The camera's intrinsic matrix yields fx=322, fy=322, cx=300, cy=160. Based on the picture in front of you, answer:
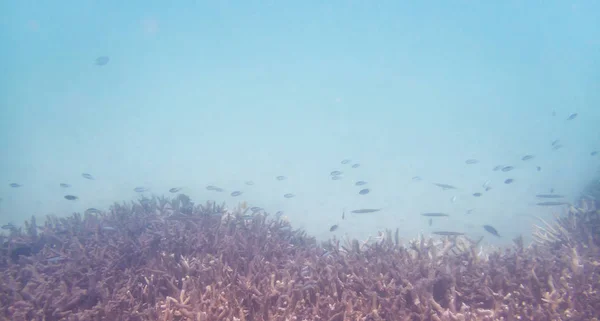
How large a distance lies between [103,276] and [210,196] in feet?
66.4

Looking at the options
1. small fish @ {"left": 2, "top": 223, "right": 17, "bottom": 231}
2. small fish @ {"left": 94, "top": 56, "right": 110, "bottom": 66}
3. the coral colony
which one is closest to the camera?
the coral colony

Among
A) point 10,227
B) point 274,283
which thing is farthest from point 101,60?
point 274,283

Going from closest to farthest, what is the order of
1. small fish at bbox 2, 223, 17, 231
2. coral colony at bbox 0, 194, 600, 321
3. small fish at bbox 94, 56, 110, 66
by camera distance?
coral colony at bbox 0, 194, 600, 321, small fish at bbox 2, 223, 17, 231, small fish at bbox 94, 56, 110, 66

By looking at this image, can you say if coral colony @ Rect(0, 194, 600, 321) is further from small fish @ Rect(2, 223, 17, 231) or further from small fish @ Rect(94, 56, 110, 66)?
small fish @ Rect(94, 56, 110, 66)

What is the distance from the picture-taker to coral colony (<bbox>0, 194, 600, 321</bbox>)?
13.0 ft

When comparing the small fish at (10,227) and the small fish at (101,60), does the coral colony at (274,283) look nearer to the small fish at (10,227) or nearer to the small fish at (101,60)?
the small fish at (10,227)

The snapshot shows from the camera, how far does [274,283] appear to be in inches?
176

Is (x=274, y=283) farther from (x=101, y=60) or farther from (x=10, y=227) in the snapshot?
(x=101, y=60)

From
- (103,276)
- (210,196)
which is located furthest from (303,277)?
(210,196)

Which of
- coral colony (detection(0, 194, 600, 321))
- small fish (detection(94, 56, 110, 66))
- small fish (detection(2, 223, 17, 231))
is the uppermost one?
small fish (detection(94, 56, 110, 66))

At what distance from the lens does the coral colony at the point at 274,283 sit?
155 inches

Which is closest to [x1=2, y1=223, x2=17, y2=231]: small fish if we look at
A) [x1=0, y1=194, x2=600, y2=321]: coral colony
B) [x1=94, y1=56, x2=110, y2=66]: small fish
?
[x1=0, y1=194, x2=600, y2=321]: coral colony

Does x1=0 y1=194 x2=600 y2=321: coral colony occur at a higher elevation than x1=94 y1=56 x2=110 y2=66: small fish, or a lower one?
lower

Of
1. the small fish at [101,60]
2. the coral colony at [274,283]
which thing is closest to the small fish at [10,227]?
the coral colony at [274,283]
